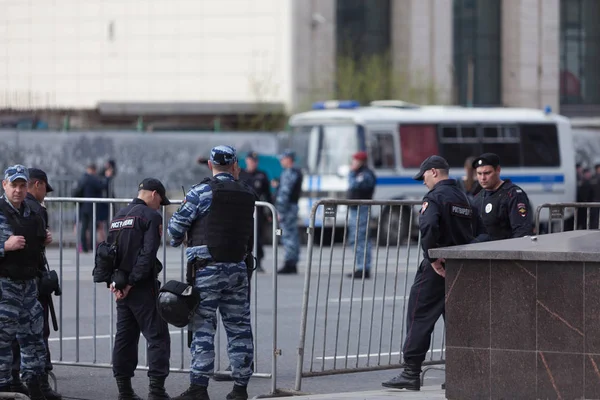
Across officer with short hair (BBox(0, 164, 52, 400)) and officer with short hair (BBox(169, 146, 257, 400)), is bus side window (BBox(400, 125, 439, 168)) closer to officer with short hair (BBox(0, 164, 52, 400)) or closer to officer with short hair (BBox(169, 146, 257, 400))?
officer with short hair (BBox(169, 146, 257, 400))

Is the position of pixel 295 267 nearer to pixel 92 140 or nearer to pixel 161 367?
pixel 161 367

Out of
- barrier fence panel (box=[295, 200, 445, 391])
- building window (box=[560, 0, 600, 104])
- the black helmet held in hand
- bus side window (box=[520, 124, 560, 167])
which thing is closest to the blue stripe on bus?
bus side window (box=[520, 124, 560, 167])

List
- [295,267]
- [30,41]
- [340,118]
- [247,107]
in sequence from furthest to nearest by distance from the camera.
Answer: [30,41]
[247,107]
[340,118]
[295,267]

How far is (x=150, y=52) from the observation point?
4741cm

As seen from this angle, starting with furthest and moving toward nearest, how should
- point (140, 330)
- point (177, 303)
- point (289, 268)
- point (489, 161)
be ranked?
1. point (289, 268)
2. point (489, 161)
3. point (140, 330)
4. point (177, 303)

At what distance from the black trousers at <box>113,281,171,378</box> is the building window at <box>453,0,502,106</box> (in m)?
40.7

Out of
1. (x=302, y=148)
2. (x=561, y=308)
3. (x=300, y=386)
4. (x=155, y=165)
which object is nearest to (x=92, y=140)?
(x=155, y=165)

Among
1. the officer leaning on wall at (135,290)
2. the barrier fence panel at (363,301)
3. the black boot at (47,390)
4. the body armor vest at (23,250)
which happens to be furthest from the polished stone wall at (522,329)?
the black boot at (47,390)

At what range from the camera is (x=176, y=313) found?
8.17 metres

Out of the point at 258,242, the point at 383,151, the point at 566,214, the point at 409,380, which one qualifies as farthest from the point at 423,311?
the point at 383,151

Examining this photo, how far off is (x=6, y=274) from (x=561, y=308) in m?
3.65

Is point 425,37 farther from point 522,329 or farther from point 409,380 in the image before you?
point 522,329

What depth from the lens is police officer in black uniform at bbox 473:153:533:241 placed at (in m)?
9.93

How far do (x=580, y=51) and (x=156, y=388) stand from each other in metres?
45.7
